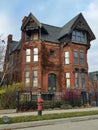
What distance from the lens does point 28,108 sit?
23938 mm

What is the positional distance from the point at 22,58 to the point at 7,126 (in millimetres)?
21999

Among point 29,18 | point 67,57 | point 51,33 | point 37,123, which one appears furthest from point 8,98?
point 51,33

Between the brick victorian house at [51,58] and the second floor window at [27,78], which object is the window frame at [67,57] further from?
the second floor window at [27,78]

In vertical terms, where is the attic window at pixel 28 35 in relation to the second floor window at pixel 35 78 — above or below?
above

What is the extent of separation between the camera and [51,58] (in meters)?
33.9

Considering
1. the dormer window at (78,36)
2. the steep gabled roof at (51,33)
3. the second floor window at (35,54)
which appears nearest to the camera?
the second floor window at (35,54)

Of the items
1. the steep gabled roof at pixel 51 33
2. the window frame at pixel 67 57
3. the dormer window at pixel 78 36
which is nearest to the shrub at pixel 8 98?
the window frame at pixel 67 57

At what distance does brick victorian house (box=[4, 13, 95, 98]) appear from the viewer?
32.8 metres

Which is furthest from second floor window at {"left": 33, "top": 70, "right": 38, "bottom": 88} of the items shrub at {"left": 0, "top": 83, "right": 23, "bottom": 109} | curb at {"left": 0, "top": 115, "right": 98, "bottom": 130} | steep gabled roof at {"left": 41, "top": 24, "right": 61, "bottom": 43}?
curb at {"left": 0, "top": 115, "right": 98, "bottom": 130}

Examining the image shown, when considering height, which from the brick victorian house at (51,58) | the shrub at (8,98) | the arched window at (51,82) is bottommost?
the shrub at (8,98)

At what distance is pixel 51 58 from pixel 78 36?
18.4 ft

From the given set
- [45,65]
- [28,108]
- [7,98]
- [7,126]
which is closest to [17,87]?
[7,98]

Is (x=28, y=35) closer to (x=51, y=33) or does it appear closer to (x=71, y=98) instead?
(x=51, y=33)

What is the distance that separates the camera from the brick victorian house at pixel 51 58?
32812 millimetres
